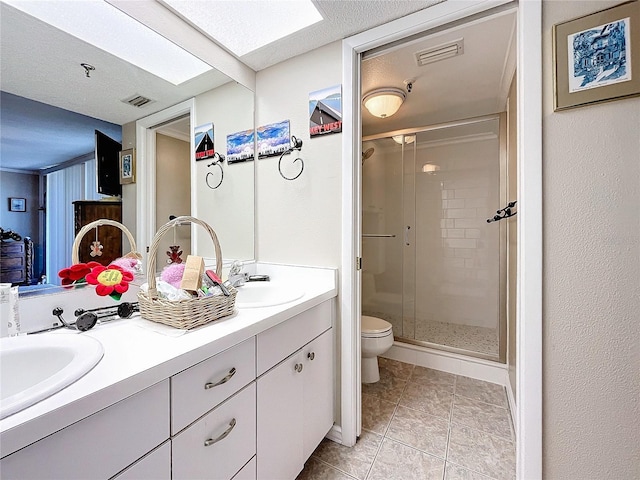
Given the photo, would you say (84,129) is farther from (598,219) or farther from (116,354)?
(598,219)

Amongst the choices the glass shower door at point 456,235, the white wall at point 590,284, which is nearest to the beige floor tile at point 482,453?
the white wall at point 590,284

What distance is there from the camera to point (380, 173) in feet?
10.1

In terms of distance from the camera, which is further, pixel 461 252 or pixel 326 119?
pixel 461 252

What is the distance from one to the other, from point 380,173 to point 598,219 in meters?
2.20

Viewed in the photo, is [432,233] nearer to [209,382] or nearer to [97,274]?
[209,382]

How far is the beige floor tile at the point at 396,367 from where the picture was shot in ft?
7.30

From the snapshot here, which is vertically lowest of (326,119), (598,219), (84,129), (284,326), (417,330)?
(417,330)

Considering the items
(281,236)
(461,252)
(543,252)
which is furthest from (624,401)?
(461,252)

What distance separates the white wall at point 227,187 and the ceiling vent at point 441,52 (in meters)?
1.06

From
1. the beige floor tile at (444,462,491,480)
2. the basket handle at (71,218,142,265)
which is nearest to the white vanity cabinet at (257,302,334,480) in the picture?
the beige floor tile at (444,462,491,480)

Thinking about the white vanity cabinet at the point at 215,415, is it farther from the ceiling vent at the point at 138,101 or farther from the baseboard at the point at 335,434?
the ceiling vent at the point at 138,101

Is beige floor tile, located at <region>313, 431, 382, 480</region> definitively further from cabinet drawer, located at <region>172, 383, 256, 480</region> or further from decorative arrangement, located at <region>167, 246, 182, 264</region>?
decorative arrangement, located at <region>167, 246, 182, 264</region>

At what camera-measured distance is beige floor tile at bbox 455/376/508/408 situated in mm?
1869

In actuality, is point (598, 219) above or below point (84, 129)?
below
